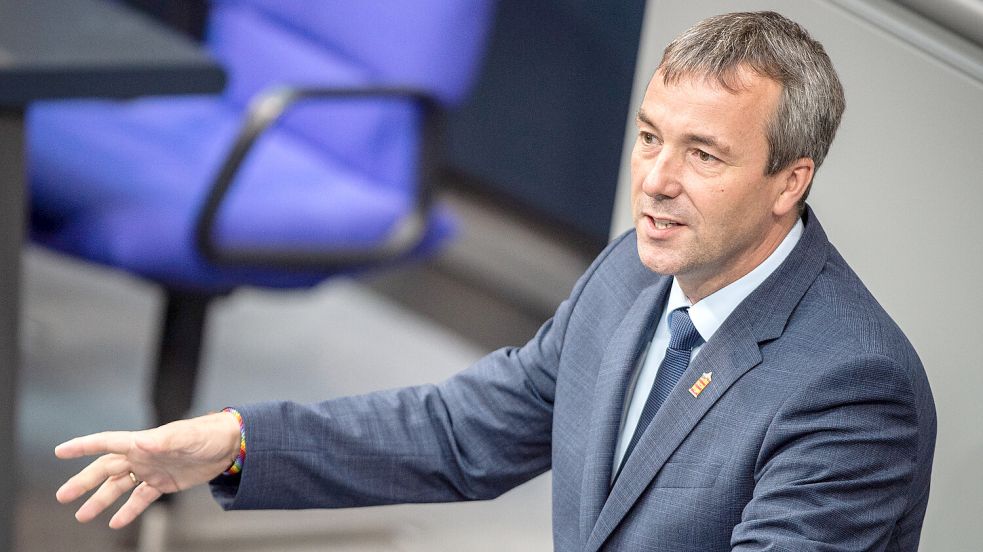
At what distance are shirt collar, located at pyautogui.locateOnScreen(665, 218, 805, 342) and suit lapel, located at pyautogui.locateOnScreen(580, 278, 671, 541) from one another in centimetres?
7

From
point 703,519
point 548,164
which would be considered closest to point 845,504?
point 703,519

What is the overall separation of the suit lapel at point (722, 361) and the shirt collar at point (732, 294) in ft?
0.05

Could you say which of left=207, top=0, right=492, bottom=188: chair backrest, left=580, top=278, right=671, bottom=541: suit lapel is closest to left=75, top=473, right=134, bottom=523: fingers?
left=580, top=278, right=671, bottom=541: suit lapel

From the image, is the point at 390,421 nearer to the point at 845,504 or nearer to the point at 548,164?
the point at 845,504

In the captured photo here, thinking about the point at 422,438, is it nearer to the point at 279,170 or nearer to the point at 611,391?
the point at 611,391

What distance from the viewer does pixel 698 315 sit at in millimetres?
1368

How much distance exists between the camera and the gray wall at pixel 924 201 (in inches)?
51.5

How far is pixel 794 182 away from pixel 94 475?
70 cm

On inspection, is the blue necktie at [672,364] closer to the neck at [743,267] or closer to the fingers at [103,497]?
the neck at [743,267]

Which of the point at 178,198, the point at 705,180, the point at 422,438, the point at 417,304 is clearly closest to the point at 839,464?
the point at 705,180

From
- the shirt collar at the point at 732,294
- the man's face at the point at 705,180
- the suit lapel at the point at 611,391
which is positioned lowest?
the suit lapel at the point at 611,391

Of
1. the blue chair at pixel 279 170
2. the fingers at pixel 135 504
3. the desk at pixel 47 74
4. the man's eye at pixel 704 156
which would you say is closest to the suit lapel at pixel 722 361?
the man's eye at pixel 704 156

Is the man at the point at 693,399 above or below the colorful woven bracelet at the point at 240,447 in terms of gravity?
above

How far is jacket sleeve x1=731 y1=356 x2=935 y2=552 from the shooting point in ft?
3.93
